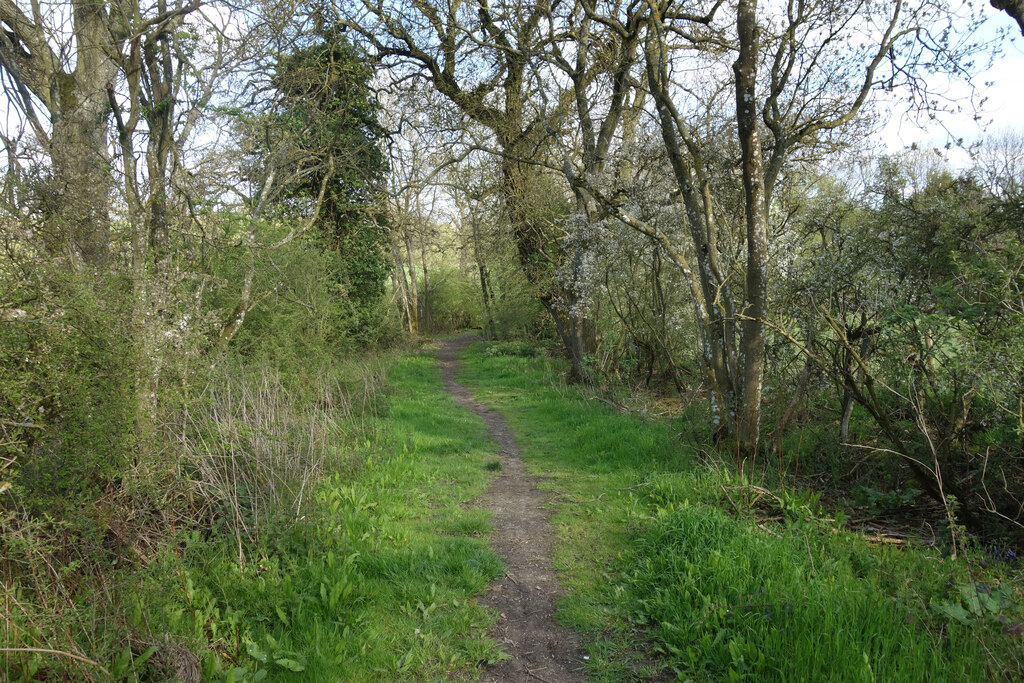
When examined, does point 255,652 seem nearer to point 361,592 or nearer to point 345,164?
point 361,592

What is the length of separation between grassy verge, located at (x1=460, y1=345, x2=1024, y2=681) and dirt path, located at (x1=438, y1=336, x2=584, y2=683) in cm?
15

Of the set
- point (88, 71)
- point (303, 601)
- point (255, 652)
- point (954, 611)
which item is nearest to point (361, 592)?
point (303, 601)

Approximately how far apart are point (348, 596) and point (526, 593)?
55.0 inches

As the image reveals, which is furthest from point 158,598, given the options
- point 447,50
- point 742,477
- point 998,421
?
point 447,50

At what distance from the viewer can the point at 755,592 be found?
3.95 m

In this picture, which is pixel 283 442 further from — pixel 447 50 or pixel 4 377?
pixel 447 50

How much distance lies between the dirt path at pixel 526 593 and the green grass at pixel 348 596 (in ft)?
0.46

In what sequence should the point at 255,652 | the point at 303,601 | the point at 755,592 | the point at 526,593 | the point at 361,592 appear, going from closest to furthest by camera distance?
the point at 255,652 → the point at 755,592 → the point at 303,601 → the point at 361,592 → the point at 526,593

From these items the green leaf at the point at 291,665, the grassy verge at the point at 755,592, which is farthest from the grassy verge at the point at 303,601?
the grassy verge at the point at 755,592

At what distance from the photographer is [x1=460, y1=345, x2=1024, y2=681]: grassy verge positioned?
320cm

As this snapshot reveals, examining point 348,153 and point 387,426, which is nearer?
point 387,426

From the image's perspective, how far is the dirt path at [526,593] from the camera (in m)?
3.67

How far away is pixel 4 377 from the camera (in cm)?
335

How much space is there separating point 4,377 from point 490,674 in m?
3.45
